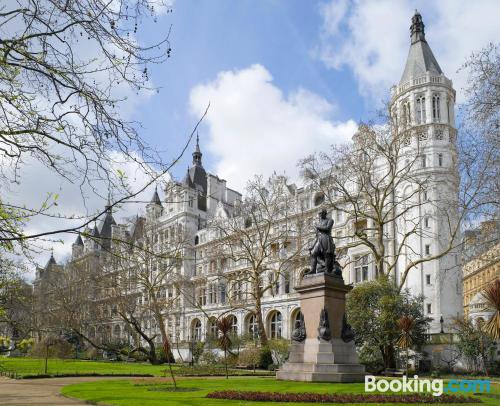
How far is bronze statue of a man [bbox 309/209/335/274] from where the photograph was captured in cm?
2070

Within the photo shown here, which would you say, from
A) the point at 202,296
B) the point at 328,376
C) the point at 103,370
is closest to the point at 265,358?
the point at 103,370

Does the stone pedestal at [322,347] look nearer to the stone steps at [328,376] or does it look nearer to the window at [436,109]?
the stone steps at [328,376]

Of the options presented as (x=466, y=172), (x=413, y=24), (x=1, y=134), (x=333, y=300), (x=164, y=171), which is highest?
(x=413, y=24)

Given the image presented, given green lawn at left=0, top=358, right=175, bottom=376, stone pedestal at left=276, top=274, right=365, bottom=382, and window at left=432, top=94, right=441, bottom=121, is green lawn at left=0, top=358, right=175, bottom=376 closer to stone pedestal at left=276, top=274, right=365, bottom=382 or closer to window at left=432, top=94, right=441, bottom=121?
stone pedestal at left=276, top=274, right=365, bottom=382

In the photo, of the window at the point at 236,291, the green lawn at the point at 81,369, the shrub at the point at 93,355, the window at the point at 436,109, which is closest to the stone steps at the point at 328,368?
the green lawn at the point at 81,369

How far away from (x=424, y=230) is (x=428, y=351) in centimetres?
1168

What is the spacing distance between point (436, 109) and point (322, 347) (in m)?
36.6

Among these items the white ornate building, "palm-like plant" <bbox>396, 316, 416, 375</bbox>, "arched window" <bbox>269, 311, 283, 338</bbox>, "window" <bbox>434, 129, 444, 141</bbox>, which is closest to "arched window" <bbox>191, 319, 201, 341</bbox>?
the white ornate building

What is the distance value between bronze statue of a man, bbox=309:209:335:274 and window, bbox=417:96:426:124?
31.8m

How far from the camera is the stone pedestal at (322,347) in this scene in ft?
61.3

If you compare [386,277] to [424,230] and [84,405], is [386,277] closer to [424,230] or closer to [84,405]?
[424,230]

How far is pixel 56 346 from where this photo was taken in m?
51.4

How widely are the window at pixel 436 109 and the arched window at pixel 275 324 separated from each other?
→ 2690 centimetres

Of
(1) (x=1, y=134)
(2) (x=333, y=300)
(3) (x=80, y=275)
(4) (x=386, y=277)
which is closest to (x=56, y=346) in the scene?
(3) (x=80, y=275)
